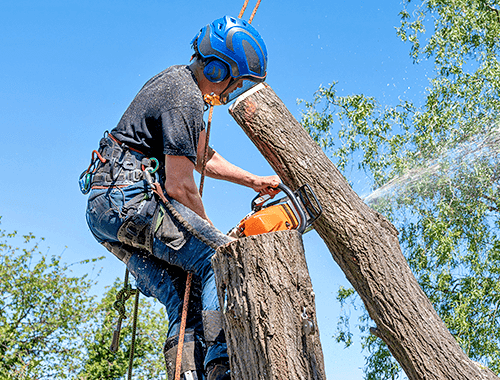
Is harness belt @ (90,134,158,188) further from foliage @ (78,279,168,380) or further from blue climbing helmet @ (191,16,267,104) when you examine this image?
foliage @ (78,279,168,380)

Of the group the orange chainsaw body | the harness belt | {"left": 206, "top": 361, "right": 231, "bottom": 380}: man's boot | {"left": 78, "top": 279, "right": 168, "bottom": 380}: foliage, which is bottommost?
{"left": 206, "top": 361, "right": 231, "bottom": 380}: man's boot

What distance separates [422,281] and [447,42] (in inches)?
180

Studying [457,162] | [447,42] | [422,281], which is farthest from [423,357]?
[447,42]

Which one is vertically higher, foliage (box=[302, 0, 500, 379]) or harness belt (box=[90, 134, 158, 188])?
foliage (box=[302, 0, 500, 379])

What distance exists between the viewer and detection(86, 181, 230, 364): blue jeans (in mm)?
2393

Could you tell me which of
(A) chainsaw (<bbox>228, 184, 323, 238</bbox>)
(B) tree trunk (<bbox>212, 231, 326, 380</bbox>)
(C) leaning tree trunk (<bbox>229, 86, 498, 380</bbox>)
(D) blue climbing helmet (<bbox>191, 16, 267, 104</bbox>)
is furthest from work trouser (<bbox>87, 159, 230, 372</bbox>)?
(C) leaning tree trunk (<bbox>229, 86, 498, 380</bbox>)

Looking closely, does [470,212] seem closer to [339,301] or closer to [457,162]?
[457,162]

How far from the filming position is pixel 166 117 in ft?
8.14

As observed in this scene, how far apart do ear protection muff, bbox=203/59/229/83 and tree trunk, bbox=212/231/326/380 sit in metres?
1.05

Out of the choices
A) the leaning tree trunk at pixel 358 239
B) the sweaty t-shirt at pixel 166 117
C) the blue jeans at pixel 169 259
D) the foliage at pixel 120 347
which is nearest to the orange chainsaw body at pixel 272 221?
the blue jeans at pixel 169 259

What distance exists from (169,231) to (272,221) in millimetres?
514

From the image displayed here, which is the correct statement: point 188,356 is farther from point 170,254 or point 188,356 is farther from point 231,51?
point 231,51

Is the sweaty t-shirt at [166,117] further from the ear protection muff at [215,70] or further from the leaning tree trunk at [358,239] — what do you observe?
the leaning tree trunk at [358,239]

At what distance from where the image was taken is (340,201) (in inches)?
154
